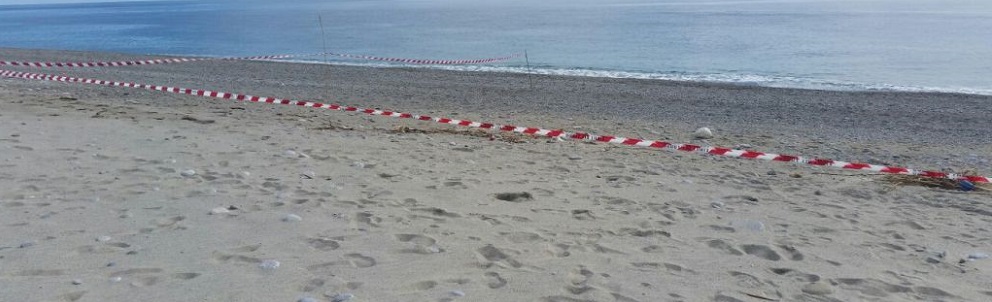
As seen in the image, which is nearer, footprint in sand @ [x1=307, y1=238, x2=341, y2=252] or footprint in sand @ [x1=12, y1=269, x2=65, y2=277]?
footprint in sand @ [x1=12, y1=269, x2=65, y2=277]

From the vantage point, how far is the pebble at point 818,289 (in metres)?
4.28

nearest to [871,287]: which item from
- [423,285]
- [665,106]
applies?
[423,285]

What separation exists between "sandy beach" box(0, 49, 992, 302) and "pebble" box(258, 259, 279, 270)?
0.6 inches

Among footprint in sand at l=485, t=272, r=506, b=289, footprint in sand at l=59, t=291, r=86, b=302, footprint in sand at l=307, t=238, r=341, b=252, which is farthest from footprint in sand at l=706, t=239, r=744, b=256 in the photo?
footprint in sand at l=59, t=291, r=86, b=302

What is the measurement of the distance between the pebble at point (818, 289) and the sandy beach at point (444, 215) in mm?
12

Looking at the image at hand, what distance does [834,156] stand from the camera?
1069cm

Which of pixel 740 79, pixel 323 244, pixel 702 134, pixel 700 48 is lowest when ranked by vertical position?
pixel 700 48

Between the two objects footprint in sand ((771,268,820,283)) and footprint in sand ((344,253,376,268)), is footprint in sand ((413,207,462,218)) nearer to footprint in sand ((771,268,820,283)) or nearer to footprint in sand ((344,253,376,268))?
footprint in sand ((344,253,376,268))

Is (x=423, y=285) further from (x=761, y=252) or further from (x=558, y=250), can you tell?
(x=761, y=252)

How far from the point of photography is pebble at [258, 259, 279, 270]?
14.5 ft

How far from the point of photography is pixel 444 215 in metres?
A: 5.83

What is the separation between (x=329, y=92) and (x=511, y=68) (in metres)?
10.6

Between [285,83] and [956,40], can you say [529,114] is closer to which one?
[285,83]

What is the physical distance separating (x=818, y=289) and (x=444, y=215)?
8.38 feet
